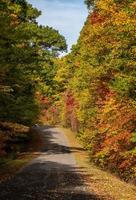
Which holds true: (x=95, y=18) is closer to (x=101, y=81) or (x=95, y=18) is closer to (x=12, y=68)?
(x=101, y=81)

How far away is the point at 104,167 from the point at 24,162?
22.1ft

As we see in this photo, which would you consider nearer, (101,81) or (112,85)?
(112,85)

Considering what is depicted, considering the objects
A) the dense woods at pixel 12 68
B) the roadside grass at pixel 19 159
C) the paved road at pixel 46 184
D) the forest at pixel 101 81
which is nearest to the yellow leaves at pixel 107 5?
the forest at pixel 101 81

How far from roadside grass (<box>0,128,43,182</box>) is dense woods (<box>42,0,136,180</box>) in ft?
19.4

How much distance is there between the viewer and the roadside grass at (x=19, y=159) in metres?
36.7

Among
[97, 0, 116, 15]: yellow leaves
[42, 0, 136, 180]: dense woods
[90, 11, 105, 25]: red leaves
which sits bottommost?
[42, 0, 136, 180]: dense woods

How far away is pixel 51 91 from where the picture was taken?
92750 millimetres

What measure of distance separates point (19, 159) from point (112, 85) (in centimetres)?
2030

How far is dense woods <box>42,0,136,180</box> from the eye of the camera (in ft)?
91.6

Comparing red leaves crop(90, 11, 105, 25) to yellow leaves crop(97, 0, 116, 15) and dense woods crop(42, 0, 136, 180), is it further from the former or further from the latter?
yellow leaves crop(97, 0, 116, 15)

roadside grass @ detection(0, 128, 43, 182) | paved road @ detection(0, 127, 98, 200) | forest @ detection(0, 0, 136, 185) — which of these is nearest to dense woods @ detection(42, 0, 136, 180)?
forest @ detection(0, 0, 136, 185)

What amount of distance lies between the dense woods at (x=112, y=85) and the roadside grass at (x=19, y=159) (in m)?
5.90

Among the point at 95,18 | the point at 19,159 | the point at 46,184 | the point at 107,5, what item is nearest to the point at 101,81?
the point at 107,5

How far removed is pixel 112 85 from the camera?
106ft
